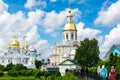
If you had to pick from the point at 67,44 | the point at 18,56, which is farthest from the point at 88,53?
the point at 18,56

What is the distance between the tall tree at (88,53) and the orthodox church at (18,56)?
4370 cm

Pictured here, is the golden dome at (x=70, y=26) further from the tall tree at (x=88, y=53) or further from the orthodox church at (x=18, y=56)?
the tall tree at (x=88, y=53)

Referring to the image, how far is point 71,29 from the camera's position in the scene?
102 meters

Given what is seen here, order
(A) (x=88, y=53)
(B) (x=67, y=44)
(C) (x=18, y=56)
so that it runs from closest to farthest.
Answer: (A) (x=88, y=53) → (B) (x=67, y=44) → (C) (x=18, y=56)

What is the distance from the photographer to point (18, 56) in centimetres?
11819

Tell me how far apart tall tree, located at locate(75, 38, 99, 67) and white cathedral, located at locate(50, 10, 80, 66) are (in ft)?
87.5

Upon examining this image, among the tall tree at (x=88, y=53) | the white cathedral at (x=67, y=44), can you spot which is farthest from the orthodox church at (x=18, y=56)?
the tall tree at (x=88, y=53)

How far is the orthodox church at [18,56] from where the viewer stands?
383 ft

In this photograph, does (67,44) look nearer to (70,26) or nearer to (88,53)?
(70,26)

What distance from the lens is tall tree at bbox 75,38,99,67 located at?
71.9 metres

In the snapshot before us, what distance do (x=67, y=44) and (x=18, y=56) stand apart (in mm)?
22913

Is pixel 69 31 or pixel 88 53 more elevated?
pixel 69 31

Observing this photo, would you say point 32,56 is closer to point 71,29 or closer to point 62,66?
point 71,29

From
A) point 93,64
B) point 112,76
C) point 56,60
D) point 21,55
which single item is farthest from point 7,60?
point 112,76
